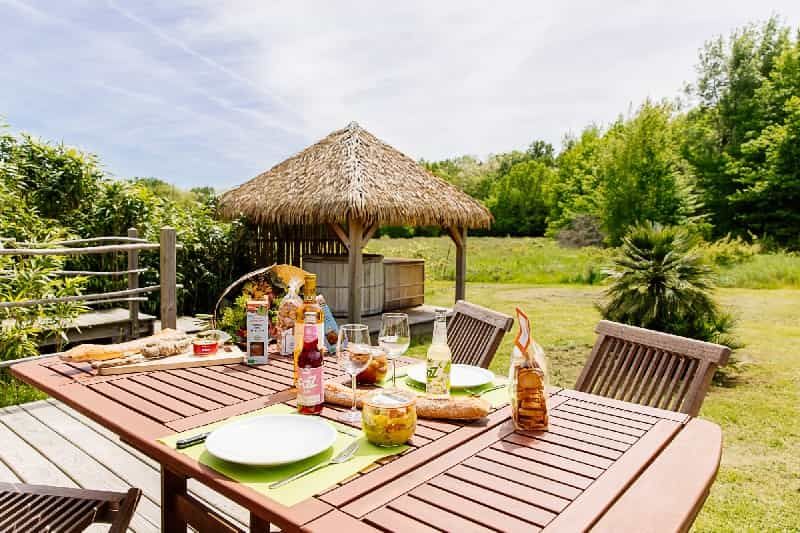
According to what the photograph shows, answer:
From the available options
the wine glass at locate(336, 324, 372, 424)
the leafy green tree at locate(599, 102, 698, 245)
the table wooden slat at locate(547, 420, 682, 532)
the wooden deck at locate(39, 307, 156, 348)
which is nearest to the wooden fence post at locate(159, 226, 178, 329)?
the wooden deck at locate(39, 307, 156, 348)

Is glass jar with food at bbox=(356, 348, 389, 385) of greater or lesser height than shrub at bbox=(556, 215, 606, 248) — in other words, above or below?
below

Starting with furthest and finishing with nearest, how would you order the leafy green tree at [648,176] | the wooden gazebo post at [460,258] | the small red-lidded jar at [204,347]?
the leafy green tree at [648,176] < the wooden gazebo post at [460,258] < the small red-lidded jar at [204,347]

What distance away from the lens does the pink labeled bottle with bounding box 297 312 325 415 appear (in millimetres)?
1609

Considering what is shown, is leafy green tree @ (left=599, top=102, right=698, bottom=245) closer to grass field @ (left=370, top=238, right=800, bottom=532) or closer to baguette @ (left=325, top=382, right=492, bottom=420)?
grass field @ (left=370, top=238, right=800, bottom=532)

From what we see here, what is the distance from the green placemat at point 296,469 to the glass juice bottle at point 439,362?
36 cm

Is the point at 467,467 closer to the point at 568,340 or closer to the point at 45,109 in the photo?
the point at 568,340

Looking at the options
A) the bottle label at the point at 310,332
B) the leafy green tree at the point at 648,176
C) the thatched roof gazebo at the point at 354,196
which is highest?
the leafy green tree at the point at 648,176

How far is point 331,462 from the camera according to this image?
4.31 ft

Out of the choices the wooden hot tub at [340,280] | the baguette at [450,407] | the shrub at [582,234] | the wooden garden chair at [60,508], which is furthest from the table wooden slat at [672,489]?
the shrub at [582,234]

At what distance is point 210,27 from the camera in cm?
950

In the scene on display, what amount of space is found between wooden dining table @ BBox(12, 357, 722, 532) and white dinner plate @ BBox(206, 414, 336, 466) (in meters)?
0.07

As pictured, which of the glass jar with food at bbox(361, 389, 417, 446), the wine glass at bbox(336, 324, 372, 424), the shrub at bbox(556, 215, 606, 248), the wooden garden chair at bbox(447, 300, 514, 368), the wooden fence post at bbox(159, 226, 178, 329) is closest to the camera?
the glass jar with food at bbox(361, 389, 417, 446)

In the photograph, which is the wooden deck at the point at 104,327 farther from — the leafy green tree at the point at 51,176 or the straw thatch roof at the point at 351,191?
the straw thatch roof at the point at 351,191

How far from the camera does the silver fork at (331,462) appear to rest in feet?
3.97
